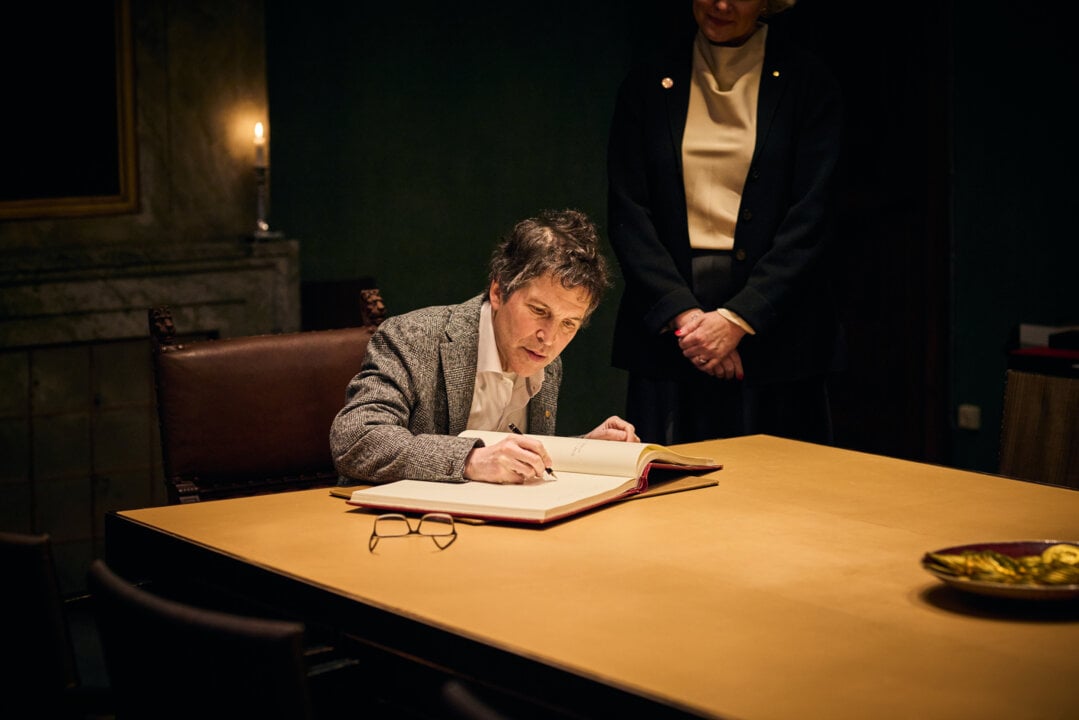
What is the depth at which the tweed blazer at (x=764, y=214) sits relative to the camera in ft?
10.1

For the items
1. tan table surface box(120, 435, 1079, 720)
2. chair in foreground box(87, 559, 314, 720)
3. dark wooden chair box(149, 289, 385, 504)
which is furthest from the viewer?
dark wooden chair box(149, 289, 385, 504)

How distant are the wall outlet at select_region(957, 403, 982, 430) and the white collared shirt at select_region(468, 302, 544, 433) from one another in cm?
273

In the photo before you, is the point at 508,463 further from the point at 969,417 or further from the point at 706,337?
the point at 969,417

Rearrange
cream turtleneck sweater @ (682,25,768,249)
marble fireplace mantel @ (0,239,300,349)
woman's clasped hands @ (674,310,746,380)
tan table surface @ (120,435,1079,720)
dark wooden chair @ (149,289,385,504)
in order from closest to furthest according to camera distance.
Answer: tan table surface @ (120,435,1079,720)
dark wooden chair @ (149,289,385,504)
woman's clasped hands @ (674,310,746,380)
cream turtleneck sweater @ (682,25,768,249)
marble fireplace mantel @ (0,239,300,349)

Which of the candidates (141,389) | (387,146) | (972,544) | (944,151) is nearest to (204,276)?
(141,389)

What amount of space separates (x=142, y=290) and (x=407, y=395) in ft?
7.17

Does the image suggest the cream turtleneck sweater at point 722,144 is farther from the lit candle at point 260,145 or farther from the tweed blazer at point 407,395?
the lit candle at point 260,145

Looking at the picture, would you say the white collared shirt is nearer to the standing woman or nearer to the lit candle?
the standing woman

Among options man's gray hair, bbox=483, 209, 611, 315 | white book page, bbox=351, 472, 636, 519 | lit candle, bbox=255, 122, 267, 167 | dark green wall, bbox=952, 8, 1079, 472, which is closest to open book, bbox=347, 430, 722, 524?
white book page, bbox=351, 472, 636, 519

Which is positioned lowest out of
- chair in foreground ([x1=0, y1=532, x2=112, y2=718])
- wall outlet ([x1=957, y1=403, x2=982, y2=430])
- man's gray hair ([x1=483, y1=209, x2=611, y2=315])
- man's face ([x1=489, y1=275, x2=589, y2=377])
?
wall outlet ([x1=957, y1=403, x2=982, y2=430])

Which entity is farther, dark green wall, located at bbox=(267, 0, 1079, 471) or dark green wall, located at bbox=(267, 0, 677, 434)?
dark green wall, located at bbox=(267, 0, 677, 434)

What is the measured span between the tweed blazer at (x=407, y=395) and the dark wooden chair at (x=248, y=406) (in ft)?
0.83

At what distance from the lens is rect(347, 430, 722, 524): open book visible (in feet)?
6.31

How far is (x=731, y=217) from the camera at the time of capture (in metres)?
3.10
